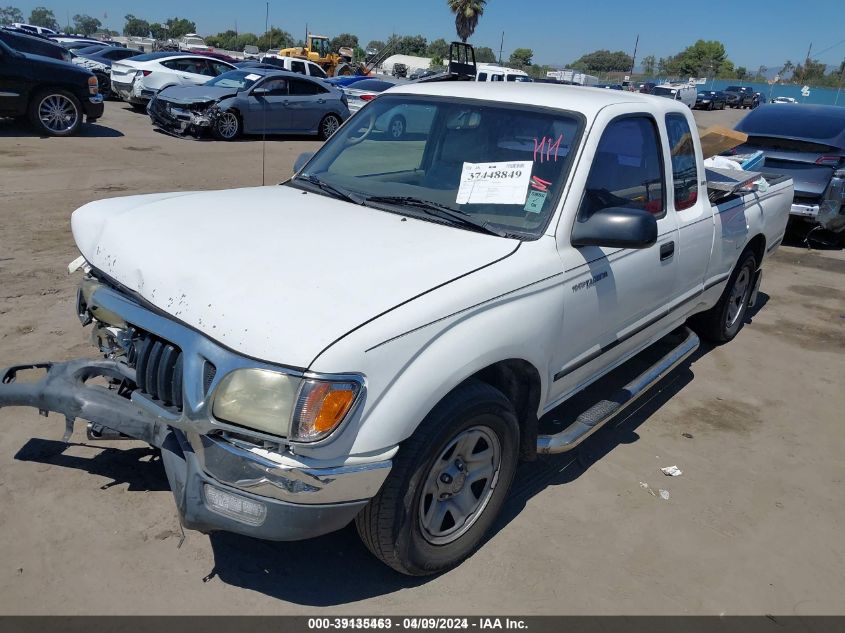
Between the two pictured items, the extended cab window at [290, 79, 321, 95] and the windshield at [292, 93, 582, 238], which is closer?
the windshield at [292, 93, 582, 238]

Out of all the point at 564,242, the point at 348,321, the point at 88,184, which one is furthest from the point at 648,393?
the point at 88,184

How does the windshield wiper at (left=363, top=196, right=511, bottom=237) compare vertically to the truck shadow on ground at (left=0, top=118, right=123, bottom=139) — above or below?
above

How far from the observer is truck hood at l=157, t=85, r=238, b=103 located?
603 inches

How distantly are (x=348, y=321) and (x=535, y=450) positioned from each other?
1.35 meters

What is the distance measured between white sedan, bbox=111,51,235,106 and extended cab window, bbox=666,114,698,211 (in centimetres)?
1596

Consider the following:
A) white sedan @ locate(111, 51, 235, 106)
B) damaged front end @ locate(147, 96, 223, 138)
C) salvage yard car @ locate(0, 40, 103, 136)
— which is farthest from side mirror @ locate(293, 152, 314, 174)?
white sedan @ locate(111, 51, 235, 106)

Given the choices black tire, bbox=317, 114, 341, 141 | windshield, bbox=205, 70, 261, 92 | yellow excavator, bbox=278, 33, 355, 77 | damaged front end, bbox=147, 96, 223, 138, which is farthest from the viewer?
yellow excavator, bbox=278, 33, 355, 77

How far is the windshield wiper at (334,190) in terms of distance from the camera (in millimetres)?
3699

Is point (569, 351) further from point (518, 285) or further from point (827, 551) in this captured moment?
point (827, 551)

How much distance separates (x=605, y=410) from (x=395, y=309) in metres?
1.70

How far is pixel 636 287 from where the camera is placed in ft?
12.4

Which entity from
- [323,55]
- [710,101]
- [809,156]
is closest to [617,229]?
[809,156]

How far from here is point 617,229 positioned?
124 inches

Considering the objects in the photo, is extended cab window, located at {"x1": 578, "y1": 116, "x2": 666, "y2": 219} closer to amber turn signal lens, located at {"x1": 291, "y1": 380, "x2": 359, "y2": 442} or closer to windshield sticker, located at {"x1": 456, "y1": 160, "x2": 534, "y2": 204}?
windshield sticker, located at {"x1": 456, "y1": 160, "x2": 534, "y2": 204}
